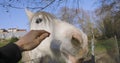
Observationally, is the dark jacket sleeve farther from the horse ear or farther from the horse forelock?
the horse ear

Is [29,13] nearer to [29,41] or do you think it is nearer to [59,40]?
[59,40]

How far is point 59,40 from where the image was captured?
2033 mm

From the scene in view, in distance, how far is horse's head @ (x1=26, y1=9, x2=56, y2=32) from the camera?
2027 mm

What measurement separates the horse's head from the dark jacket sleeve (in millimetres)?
1278

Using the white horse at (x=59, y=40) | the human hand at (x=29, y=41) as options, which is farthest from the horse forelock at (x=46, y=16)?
the human hand at (x=29, y=41)

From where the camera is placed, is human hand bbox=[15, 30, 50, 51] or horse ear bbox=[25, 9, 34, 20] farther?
horse ear bbox=[25, 9, 34, 20]

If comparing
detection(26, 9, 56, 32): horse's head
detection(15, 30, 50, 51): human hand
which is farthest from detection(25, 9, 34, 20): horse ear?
detection(15, 30, 50, 51): human hand

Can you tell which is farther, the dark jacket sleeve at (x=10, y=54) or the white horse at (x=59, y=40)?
the white horse at (x=59, y=40)

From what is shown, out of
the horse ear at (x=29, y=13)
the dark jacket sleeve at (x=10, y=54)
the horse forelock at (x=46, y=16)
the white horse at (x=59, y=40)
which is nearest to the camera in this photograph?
the dark jacket sleeve at (x=10, y=54)

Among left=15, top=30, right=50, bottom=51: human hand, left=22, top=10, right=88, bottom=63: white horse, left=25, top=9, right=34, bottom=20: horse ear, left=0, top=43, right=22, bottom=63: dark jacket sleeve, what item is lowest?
left=22, top=10, right=88, bottom=63: white horse

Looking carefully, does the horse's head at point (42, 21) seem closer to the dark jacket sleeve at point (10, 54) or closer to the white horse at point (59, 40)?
the white horse at point (59, 40)

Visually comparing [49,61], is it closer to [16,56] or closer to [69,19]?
[69,19]

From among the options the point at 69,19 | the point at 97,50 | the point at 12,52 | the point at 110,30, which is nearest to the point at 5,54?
the point at 12,52

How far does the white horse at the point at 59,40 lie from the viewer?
6.51 ft
